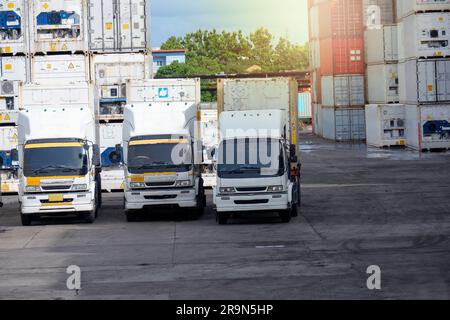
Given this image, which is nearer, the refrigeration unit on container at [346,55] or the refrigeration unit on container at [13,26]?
the refrigeration unit on container at [13,26]

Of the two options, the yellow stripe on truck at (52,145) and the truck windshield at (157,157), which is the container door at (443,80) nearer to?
the truck windshield at (157,157)

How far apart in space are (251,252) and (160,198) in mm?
7452

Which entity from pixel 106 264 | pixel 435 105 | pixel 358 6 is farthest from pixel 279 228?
pixel 358 6

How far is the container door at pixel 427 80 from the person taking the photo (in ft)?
185

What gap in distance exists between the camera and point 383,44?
69812 mm

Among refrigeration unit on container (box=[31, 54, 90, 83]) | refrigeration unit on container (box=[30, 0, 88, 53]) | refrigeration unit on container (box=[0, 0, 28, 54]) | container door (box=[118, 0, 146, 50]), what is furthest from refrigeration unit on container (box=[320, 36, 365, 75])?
refrigeration unit on container (box=[0, 0, 28, 54])

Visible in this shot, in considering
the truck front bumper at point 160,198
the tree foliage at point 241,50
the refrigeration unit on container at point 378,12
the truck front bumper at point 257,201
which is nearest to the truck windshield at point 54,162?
the truck front bumper at point 160,198

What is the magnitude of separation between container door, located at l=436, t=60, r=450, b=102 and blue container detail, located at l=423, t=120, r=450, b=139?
139cm

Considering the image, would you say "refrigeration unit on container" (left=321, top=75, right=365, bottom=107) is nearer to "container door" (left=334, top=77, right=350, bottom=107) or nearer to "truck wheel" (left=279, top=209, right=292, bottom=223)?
"container door" (left=334, top=77, right=350, bottom=107)

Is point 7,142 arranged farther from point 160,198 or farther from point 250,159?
point 250,159

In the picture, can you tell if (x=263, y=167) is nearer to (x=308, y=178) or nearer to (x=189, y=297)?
(x=189, y=297)

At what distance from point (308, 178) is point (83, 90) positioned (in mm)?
13140

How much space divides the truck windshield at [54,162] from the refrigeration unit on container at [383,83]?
43.1 meters

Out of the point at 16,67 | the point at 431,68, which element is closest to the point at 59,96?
the point at 16,67
